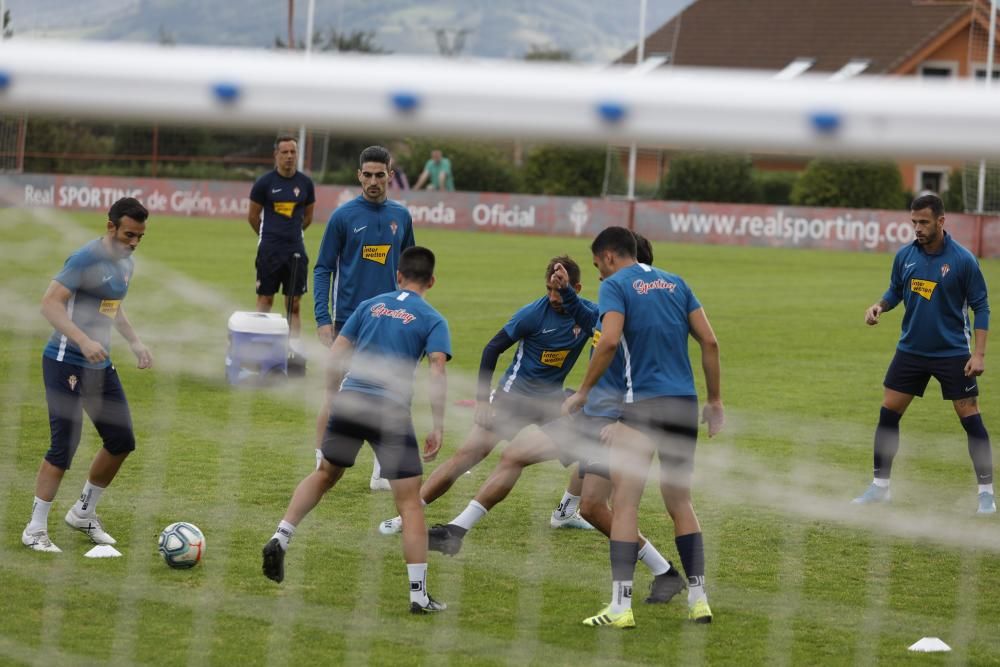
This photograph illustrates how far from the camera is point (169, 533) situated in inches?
285

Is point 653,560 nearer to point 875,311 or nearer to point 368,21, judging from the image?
point 875,311

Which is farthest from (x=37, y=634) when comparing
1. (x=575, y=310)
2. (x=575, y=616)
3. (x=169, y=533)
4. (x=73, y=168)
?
(x=73, y=168)

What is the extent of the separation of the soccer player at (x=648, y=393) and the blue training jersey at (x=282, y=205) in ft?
21.8

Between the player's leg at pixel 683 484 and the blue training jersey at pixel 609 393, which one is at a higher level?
the blue training jersey at pixel 609 393

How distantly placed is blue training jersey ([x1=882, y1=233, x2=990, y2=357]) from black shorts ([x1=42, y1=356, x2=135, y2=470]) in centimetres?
485

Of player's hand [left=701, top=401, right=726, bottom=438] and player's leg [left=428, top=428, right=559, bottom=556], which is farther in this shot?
player's leg [left=428, top=428, right=559, bottom=556]

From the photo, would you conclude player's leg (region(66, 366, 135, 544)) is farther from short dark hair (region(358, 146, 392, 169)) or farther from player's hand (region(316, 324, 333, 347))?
short dark hair (region(358, 146, 392, 169))

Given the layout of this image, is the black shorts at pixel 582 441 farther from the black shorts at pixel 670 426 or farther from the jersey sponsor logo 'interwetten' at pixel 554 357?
the jersey sponsor logo 'interwetten' at pixel 554 357

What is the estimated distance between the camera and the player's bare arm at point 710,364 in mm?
6750

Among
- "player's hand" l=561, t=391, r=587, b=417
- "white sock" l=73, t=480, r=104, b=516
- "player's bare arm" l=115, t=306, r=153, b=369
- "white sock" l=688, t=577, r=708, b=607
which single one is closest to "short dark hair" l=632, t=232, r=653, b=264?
"player's hand" l=561, t=391, r=587, b=417

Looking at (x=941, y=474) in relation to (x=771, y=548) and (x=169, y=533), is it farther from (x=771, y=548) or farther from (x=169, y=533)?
(x=169, y=533)

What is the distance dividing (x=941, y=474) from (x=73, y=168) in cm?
1883

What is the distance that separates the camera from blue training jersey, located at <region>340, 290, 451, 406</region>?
6.80m

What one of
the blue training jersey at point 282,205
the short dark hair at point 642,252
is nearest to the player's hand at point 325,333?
the short dark hair at point 642,252
